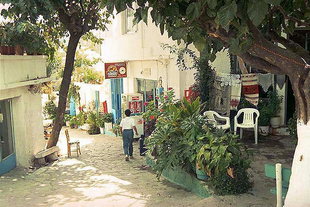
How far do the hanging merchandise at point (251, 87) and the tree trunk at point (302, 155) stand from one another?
7107 millimetres

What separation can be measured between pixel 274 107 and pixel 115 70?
7049mm

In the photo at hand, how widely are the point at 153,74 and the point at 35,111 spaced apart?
4661 millimetres

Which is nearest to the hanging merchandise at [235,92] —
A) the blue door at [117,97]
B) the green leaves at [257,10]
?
the blue door at [117,97]

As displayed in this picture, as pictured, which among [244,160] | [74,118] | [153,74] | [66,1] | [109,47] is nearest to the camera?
[244,160]

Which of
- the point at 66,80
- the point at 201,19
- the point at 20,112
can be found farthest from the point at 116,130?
the point at 201,19

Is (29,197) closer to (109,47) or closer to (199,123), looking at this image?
(199,123)

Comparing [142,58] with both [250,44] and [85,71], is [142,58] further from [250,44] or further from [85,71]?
[250,44]

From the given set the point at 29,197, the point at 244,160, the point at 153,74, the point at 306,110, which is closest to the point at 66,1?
the point at 153,74

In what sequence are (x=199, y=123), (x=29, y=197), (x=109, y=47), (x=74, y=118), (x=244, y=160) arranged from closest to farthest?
(x=244, y=160)
(x=199, y=123)
(x=29, y=197)
(x=109, y=47)
(x=74, y=118)

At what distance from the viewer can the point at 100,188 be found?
918 cm

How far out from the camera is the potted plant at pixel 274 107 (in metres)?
11.7

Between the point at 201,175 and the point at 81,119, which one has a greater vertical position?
the point at 81,119

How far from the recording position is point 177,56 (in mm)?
12953

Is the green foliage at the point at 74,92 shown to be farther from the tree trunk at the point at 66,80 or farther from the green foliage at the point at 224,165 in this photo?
the green foliage at the point at 224,165
